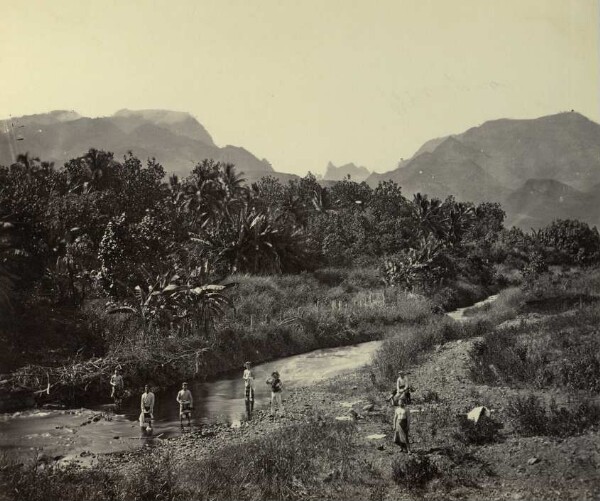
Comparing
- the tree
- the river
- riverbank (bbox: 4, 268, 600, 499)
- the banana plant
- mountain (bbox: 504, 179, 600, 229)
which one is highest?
mountain (bbox: 504, 179, 600, 229)

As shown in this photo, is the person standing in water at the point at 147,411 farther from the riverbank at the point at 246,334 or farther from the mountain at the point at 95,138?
the mountain at the point at 95,138

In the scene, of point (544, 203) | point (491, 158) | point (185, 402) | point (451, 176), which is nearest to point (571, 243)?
point (185, 402)

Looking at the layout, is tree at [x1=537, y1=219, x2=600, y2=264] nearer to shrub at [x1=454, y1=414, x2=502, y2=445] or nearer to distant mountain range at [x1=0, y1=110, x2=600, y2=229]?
distant mountain range at [x1=0, y1=110, x2=600, y2=229]

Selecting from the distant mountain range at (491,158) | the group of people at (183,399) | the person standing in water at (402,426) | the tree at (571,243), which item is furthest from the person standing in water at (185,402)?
the tree at (571,243)

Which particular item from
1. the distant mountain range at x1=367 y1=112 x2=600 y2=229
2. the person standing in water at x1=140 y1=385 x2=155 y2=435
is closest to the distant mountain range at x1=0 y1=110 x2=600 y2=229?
the distant mountain range at x1=367 y1=112 x2=600 y2=229

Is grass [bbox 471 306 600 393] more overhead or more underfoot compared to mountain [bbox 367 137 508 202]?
more underfoot

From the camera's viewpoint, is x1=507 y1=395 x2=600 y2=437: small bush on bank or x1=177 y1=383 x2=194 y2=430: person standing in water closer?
x1=507 y1=395 x2=600 y2=437: small bush on bank
